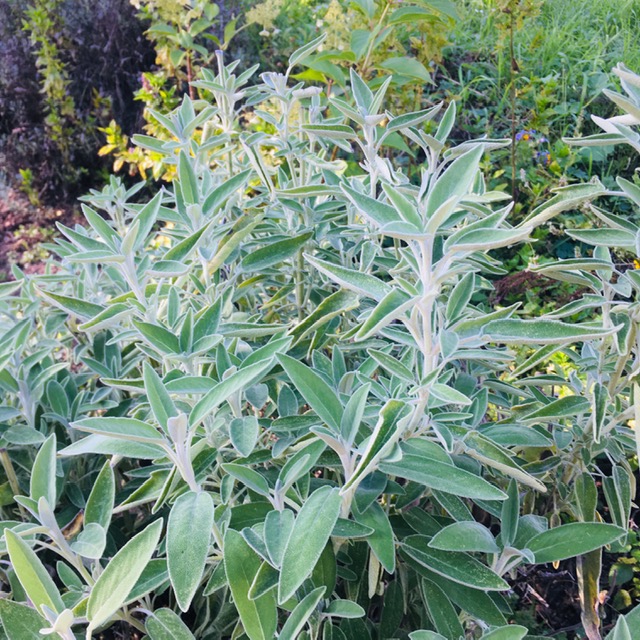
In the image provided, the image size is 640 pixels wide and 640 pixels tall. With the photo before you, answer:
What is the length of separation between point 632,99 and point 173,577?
2.74ft

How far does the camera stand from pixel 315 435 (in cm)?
85

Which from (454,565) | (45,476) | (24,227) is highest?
(45,476)

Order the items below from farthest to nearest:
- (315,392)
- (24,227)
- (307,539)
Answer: (24,227) → (315,392) → (307,539)

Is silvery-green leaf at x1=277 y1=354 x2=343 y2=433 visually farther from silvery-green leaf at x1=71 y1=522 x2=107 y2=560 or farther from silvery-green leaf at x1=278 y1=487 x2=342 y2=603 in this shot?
silvery-green leaf at x1=71 y1=522 x2=107 y2=560

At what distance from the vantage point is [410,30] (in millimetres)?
2904

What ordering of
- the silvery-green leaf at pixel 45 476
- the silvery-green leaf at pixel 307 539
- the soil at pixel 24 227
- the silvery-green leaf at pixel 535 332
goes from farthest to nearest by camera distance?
the soil at pixel 24 227, the silvery-green leaf at pixel 45 476, the silvery-green leaf at pixel 535 332, the silvery-green leaf at pixel 307 539

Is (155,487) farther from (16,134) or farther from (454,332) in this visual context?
(16,134)

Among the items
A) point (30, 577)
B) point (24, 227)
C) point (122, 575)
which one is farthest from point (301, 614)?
point (24, 227)

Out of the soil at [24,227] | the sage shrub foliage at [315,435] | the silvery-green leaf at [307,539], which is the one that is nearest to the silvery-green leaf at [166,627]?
the sage shrub foliage at [315,435]

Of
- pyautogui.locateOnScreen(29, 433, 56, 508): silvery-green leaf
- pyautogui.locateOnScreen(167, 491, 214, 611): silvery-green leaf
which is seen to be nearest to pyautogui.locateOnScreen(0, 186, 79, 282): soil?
pyautogui.locateOnScreen(29, 433, 56, 508): silvery-green leaf

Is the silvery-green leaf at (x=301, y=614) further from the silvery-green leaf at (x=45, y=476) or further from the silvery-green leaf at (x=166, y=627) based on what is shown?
the silvery-green leaf at (x=45, y=476)

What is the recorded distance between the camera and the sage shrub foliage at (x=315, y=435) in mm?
705

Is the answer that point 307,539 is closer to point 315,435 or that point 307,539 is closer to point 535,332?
point 315,435

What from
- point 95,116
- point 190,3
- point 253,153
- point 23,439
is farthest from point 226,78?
point 95,116
